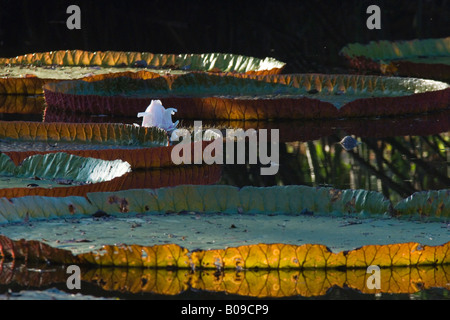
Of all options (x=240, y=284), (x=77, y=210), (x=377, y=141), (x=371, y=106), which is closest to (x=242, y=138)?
(x=377, y=141)

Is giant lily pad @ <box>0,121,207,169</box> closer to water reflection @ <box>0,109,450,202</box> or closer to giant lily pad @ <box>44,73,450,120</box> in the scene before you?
water reflection @ <box>0,109,450,202</box>

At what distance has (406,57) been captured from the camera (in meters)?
14.5

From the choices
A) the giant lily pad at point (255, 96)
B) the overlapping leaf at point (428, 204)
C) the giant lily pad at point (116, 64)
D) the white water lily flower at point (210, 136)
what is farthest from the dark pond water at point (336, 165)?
the giant lily pad at point (116, 64)

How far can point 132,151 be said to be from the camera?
23.0 ft

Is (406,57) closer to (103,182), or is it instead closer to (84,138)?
(84,138)

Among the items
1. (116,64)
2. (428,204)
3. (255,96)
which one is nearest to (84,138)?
(255,96)

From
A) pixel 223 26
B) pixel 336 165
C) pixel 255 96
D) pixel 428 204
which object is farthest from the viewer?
pixel 223 26

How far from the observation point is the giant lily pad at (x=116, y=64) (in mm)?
12344

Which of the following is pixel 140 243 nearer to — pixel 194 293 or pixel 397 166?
pixel 194 293

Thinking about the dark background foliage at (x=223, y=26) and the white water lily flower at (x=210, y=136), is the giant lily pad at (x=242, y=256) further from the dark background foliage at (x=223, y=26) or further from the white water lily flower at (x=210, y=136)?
the dark background foliage at (x=223, y=26)

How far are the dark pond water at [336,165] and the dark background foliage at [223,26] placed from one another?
14.4 feet

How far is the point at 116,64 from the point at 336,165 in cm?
596

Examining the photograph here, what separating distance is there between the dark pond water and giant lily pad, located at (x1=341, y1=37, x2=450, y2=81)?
301 cm

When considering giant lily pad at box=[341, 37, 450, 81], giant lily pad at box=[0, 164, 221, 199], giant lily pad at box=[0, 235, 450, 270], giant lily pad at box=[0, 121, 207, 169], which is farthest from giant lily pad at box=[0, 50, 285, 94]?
giant lily pad at box=[0, 235, 450, 270]
